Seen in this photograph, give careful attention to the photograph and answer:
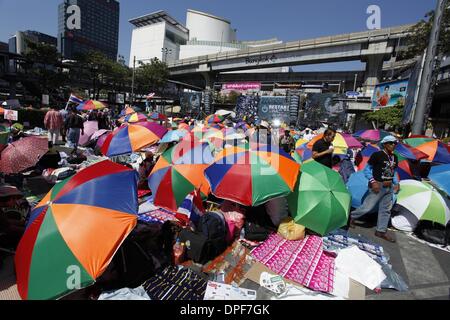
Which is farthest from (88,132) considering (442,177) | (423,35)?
(423,35)

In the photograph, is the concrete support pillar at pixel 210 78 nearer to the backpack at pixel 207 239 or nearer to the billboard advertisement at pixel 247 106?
the billboard advertisement at pixel 247 106

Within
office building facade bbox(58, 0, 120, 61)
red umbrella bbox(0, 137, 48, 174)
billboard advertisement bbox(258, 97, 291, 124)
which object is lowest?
red umbrella bbox(0, 137, 48, 174)

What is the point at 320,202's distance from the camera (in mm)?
4074

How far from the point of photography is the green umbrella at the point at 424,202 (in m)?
4.38

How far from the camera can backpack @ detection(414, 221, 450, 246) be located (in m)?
4.43

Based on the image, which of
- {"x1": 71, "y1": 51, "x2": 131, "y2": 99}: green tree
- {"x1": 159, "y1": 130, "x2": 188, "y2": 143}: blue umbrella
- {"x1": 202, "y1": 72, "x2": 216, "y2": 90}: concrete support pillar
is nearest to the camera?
{"x1": 159, "y1": 130, "x2": 188, "y2": 143}: blue umbrella

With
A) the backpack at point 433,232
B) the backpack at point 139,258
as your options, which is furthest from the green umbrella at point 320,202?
the backpack at point 139,258

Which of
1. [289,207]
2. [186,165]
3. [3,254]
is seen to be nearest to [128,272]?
[3,254]

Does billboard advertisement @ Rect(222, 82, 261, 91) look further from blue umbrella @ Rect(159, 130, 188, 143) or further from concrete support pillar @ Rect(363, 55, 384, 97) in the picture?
blue umbrella @ Rect(159, 130, 188, 143)

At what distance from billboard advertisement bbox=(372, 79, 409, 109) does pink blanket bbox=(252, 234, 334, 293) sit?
20.9 meters

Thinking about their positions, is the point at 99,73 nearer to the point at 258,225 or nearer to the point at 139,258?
the point at 258,225

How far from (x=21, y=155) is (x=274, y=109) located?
30.1 m

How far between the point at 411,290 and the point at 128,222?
345 cm

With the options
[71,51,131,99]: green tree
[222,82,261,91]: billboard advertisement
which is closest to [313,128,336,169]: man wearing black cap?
[71,51,131,99]: green tree
